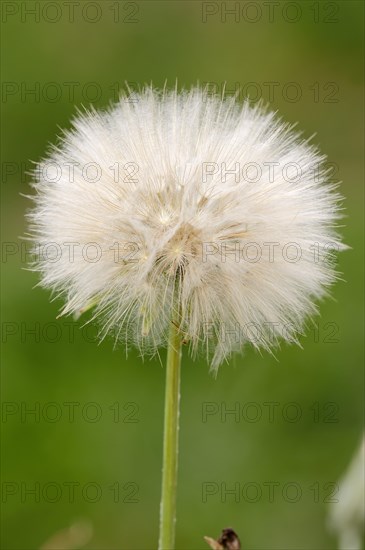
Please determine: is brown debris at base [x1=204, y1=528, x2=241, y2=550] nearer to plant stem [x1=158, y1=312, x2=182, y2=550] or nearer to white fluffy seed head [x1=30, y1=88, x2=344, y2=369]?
plant stem [x1=158, y1=312, x2=182, y2=550]

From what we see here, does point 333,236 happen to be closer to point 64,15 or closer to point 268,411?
point 268,411

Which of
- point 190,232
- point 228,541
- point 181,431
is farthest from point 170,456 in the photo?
point 181,431

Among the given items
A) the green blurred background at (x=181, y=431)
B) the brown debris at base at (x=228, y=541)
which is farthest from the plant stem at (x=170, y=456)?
the green blurred background at (x=181, y=431)

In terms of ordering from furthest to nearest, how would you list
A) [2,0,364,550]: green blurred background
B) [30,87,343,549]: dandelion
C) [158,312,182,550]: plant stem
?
[2,0,364,550]: green blurred background → [30,87,343,549]: dandelion → [158,312,182,550]: plant stem

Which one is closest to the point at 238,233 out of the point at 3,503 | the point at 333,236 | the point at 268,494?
the point at 333,236

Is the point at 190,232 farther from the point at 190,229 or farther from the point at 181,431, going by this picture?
the point at 181,431

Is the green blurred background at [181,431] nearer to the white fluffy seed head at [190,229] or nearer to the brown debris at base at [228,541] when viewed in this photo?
the white fluffy seed head at [190,229]

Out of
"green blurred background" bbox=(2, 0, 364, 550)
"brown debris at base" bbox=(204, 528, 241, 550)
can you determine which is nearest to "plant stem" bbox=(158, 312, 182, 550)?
"brown debris at base" bbox=(204, 528, 241, 550)
